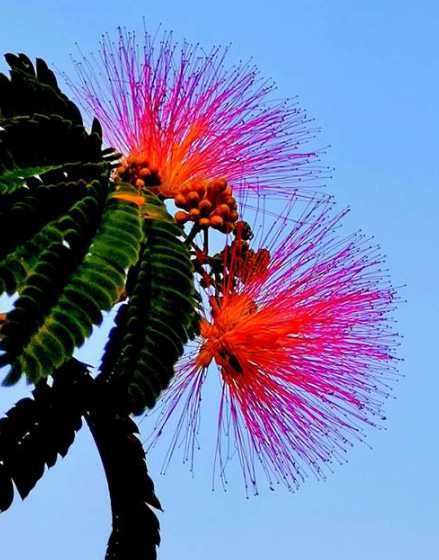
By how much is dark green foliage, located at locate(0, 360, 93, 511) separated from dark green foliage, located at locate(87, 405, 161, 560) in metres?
0.12

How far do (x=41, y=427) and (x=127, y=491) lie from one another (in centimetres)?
49

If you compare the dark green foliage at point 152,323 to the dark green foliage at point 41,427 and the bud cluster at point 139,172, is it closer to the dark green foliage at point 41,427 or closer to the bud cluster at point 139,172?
the dark green foliage at point 41,427

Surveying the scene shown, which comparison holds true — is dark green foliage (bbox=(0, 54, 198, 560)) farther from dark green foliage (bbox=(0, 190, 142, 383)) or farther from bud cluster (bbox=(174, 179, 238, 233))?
bud cluster (bbox=(174, 179, 238, 233))

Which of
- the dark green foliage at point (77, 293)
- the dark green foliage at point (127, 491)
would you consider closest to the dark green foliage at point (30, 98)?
the dark green foliage at point (77, 293)

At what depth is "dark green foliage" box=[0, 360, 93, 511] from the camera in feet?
15.4

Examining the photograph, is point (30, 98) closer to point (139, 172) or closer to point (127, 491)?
point (139, 172)

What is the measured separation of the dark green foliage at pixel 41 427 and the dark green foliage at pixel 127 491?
120 millimetres

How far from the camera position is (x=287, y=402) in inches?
188

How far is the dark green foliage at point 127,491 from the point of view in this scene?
15.9ft

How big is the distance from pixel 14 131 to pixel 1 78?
0.27 metres

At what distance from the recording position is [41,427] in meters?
4.75

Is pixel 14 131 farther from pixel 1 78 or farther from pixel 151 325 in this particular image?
pixel 151 325

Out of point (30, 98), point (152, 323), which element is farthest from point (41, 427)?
point (30, 98)

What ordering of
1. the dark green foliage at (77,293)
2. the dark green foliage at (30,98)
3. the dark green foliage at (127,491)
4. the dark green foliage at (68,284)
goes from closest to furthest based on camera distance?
the dark green foliage at (68,284), the dark green foliage at (77,293), the dark green foliage at (30,98), the dark green foliage at (127,491)
